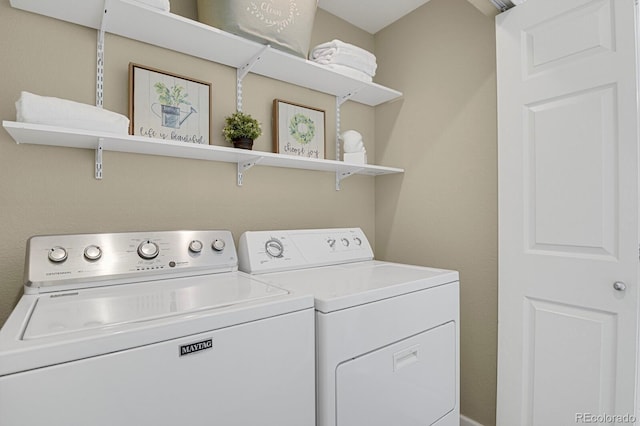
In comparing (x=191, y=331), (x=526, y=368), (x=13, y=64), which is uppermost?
(x=13, y=64)

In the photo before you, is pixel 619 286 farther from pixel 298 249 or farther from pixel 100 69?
pixel 100 69

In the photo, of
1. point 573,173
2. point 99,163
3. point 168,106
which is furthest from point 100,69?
point 573,173

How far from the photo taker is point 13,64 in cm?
124

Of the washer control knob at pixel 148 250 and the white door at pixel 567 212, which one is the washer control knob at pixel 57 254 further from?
the white door at pixel 567 212

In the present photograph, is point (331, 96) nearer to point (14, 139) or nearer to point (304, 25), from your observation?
point (304, 25)

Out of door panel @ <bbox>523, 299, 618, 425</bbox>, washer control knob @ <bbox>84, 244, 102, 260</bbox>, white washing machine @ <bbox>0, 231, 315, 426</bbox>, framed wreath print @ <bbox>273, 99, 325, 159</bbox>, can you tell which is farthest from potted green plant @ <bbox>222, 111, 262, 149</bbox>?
door panel @ <bbox>523, 299, 618, 425</bbox>

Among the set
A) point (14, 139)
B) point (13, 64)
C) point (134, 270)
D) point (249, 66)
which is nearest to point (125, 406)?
point (134, 270)

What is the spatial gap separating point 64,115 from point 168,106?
0.45m

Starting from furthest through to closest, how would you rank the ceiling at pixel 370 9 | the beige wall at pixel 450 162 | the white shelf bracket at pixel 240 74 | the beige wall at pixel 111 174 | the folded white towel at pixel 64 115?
the ceiling at pixel 370 9 < the beige wall at pixel 450 162 < the white shelf bracket at pixel 240 74 < the beige wall at pixel 111 174 < the folded white towel at pixel 64 115

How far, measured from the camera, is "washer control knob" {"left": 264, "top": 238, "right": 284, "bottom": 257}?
1.59 metres

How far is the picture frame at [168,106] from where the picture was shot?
1.43 m

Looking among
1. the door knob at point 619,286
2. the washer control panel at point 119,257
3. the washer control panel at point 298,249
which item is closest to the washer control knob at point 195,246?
the washer control panel at point 119,257

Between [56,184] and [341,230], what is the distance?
1313 mm

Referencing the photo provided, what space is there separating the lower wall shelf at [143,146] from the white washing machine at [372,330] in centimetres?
38
